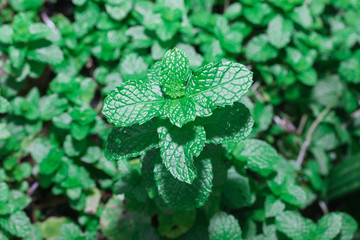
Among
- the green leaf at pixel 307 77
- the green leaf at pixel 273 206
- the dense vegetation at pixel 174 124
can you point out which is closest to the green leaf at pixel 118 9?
the dense vegetation at pixel 174 124

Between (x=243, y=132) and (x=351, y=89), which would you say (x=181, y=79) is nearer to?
(x=243, y=132)

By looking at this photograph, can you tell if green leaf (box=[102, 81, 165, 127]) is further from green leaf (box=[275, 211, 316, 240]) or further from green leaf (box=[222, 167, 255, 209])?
green leaf (box=[275, 211, 316, 240])

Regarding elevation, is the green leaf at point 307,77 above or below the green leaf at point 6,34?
below

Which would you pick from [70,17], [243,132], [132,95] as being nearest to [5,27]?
[70,17]

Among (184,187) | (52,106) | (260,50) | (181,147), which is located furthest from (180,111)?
(260,50)

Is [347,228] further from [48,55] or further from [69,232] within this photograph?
[48,55]

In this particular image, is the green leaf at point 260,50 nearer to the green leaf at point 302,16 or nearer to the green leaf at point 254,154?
the green leaf at point 302,16
